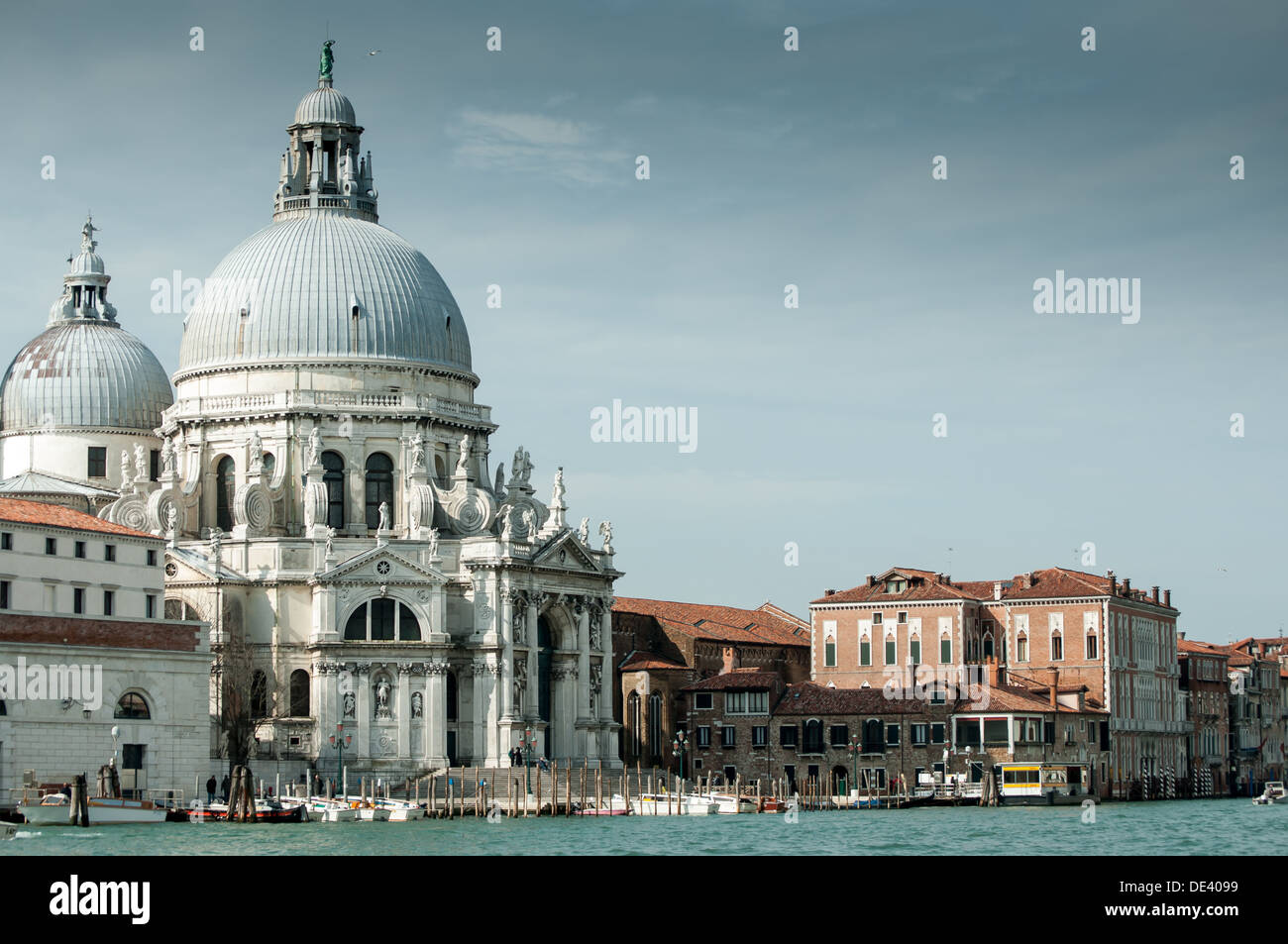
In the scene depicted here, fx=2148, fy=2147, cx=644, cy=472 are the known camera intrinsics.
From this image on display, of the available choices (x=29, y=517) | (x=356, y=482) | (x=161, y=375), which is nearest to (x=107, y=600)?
(x=29, y=517)

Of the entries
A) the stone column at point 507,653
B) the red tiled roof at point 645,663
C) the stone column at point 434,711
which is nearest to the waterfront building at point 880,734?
the red tiled roof at point 645,663

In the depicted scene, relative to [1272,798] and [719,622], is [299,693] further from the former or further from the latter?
[1272,798]

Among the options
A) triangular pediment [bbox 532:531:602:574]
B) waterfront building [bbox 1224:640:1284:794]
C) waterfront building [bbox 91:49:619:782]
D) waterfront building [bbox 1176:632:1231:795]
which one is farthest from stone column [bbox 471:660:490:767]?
waterfront building [bbox 1224:640:1284:794]

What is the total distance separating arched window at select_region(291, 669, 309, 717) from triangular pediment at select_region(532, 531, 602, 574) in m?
7.64

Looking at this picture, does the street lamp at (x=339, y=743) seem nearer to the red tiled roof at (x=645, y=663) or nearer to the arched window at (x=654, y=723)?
the arched window at (x=654, y=723)

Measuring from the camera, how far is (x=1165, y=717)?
77500 mm

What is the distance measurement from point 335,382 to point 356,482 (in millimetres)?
3157

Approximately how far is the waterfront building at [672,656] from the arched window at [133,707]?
77.0 feet

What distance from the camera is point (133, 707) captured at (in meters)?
48.2

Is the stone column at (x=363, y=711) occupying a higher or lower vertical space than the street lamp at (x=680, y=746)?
higher

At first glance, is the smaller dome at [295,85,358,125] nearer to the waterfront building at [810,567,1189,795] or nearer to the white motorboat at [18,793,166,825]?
the waterfront building at [810,567,1189,795]

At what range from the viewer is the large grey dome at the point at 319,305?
64688mm
